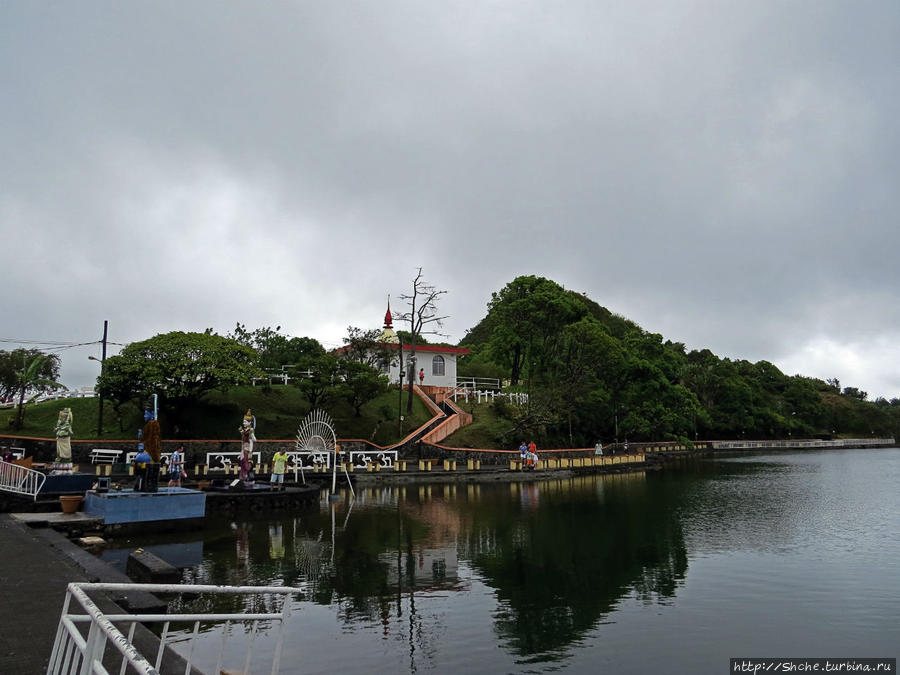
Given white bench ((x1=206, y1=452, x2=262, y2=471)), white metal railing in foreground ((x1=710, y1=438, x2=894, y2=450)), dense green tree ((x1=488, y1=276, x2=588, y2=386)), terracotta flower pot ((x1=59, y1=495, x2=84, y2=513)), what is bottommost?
white metal railing in foreground ((x1=710, y1=438, x2=894, y2=450))

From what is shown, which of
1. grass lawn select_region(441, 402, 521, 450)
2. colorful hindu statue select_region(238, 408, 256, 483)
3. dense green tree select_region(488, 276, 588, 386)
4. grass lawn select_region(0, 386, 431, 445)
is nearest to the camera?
colorful hindu statue select_region(238, 408, 256, 483)

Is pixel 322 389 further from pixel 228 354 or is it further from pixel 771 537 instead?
pixel 771 537

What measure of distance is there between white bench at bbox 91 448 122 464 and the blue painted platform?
43.0ft

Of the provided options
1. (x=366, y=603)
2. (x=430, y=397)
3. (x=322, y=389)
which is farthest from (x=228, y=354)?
(x=366, y=603)

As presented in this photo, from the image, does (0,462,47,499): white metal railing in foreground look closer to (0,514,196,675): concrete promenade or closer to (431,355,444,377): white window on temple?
(0,514,196,675): concrete promenade

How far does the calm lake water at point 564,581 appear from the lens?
810 cm

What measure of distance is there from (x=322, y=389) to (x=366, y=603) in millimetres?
27469

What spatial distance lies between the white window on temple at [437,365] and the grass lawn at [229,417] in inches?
277

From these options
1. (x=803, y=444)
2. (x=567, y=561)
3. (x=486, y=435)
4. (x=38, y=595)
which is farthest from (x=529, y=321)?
(x=803, y=444)

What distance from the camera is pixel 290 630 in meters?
8.60

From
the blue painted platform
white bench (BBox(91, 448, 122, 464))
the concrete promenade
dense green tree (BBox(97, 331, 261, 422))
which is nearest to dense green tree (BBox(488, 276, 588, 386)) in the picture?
dense green tree (BBox(97, 331, 261, 422))

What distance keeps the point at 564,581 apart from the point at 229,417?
30270mm

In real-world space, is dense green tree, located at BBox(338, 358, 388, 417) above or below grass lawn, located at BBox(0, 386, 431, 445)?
above

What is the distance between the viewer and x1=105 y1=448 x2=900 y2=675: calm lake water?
26.6ft
